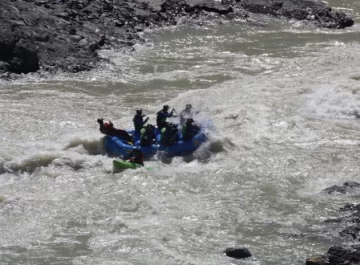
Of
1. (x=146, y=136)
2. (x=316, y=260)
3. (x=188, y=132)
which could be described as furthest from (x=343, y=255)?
(x=146, y=136)

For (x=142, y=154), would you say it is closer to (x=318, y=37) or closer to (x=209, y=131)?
(x=209, y=131)

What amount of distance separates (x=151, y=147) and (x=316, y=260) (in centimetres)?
574

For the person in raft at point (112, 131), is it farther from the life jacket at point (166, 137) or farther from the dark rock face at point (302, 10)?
the dark rock face at point (302, 10)

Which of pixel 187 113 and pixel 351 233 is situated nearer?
pixel 351 233

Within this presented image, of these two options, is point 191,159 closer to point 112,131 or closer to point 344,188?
point 112,131

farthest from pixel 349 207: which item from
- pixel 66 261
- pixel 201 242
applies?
pixel 66 261

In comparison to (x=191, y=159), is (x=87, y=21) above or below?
above

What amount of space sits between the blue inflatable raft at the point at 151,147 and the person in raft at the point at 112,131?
105 mm

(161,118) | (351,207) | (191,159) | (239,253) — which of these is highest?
(161,118)

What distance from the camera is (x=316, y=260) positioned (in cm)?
1102

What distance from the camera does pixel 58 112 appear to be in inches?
708

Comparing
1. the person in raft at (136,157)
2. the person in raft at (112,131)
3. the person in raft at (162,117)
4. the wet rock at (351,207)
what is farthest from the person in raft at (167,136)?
the wet rock at (351,207)

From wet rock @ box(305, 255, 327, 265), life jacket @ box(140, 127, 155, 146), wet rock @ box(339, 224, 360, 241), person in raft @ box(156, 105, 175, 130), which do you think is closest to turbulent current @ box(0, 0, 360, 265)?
wet rock @ box(339, 224, 360, 241)

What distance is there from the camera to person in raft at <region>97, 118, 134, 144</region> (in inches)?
629
